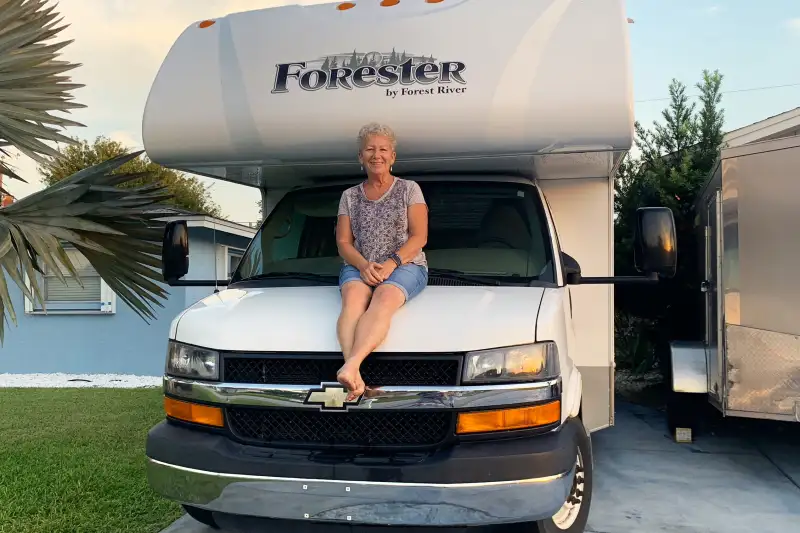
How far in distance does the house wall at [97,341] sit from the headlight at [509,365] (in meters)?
10.6

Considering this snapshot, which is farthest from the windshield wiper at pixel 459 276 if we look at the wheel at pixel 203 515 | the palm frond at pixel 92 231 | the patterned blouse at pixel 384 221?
the palm frond at pixel 92 231

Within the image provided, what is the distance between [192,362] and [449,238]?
1782mm

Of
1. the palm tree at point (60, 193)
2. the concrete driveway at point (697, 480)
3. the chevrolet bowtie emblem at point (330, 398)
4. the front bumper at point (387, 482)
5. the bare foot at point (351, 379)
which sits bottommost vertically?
the concrete driveway at point (697, 480)

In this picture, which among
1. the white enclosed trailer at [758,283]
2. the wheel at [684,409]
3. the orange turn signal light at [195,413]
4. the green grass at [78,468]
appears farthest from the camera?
the wheel at [684,409]

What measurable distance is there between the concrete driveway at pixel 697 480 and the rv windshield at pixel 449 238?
1584mm

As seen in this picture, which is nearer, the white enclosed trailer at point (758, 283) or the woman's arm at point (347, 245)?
the woman's arm at point (347, 245)

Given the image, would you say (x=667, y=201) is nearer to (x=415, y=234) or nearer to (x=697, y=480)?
(x=697, y=480)

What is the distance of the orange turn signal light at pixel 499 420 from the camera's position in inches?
122

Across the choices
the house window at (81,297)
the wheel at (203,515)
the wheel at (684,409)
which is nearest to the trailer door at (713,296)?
the wheel at (684,409)

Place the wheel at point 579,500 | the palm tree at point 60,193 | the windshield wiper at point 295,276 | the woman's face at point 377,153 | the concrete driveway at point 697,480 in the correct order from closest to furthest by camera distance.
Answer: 1. the wheel at point 579,500
2. the woman's face at point 377,153
3. the windshield wiper at point 295,276
4. the concrete driveway at point 697,480
5. the palm tree at point 60,193

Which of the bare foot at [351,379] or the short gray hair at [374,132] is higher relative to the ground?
the short gray hair at [374,132]

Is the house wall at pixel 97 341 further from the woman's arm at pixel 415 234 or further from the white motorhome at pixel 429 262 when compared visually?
the woman's arm at pixel 415 234

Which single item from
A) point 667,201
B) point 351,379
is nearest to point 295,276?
point 351,379

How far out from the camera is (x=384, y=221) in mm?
3967
